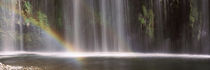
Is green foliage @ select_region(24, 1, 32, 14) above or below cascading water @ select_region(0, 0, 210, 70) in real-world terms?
above

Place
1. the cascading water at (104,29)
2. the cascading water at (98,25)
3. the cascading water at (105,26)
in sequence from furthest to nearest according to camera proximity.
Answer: the cascading water at (98,25), the cascading water at (105,26), the cascading water at (104,29)

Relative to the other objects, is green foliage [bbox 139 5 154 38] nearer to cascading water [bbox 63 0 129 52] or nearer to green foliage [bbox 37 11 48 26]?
cascading water [bbox 63 0 129 52]

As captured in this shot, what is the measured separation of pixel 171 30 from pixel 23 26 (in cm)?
832

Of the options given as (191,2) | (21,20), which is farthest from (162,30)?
(21,20)

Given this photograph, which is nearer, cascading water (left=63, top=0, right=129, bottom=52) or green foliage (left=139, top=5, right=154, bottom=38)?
green foliage (left=139, top=5, right=154, bottom=38)

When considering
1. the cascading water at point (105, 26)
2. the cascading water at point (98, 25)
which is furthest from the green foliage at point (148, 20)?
the cascading water at point (98, 25)

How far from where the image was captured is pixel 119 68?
13008mm

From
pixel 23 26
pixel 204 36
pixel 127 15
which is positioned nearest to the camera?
pixel 204 36

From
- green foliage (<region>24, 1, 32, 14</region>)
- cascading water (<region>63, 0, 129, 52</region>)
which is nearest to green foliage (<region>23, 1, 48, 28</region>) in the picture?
green foliage (<region>24, 1, 32, 14</region>)

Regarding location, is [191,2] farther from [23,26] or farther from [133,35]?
[23,26]

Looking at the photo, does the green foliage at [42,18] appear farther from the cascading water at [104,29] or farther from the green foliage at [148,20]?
the green foliage at [148,20]

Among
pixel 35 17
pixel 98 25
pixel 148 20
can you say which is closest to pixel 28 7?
pixel 35 17

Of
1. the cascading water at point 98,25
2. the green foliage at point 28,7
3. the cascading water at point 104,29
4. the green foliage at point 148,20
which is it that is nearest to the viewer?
the cascading water at point 104,29

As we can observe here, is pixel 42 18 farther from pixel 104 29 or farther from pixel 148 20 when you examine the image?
pixel 148 20
